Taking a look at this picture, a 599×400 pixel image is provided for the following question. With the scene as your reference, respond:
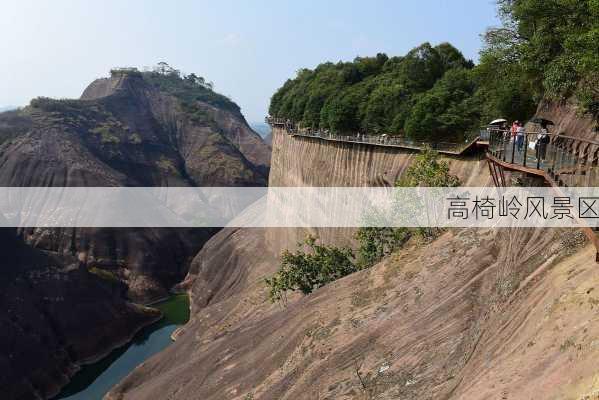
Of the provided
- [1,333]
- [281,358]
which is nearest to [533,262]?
[281,358]

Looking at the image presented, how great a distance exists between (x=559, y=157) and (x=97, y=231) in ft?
276

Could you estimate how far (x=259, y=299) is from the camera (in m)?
52.0

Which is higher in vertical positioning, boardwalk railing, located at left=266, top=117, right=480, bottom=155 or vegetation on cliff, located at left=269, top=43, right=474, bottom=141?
vegetation on cliff, located at left=269, top=43, right=474, bottom=141

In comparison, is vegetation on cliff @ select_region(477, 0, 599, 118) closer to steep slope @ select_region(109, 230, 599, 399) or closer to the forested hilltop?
the forested hilltop

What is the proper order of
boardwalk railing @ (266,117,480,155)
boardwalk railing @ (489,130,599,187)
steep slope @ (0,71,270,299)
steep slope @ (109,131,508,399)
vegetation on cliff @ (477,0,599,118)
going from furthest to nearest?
steep slope @ (0,71,270,299) < boardwalk railing @ (266,117,480,155) < steep slope @ (109,131,508,399) < vegetation on cliff @ (477,0,599,118) < boardwalk railing @ (489,130,599,187)

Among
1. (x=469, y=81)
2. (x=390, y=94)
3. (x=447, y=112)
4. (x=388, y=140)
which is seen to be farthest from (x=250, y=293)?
(x=469, y=81)

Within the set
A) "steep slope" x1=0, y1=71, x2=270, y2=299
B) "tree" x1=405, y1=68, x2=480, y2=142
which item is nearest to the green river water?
"steep slope" x1=0, y1=71, x2=270, y2=299

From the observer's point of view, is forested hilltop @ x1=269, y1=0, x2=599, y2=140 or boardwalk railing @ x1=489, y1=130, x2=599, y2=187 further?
forested hilltop @ x1=269, y1=0, x2=599, y2=140

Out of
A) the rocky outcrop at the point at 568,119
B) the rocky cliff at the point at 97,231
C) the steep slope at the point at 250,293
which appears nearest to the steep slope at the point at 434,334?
the steep slope at the point at 250,293

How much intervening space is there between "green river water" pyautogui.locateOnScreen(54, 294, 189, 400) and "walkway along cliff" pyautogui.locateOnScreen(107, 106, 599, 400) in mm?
14682

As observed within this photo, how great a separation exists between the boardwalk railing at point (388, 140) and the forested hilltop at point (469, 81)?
3.13 feet

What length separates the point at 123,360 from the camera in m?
58.9

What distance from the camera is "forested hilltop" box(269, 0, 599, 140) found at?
23.5 metres

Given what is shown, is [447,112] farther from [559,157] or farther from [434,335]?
[559,157]
